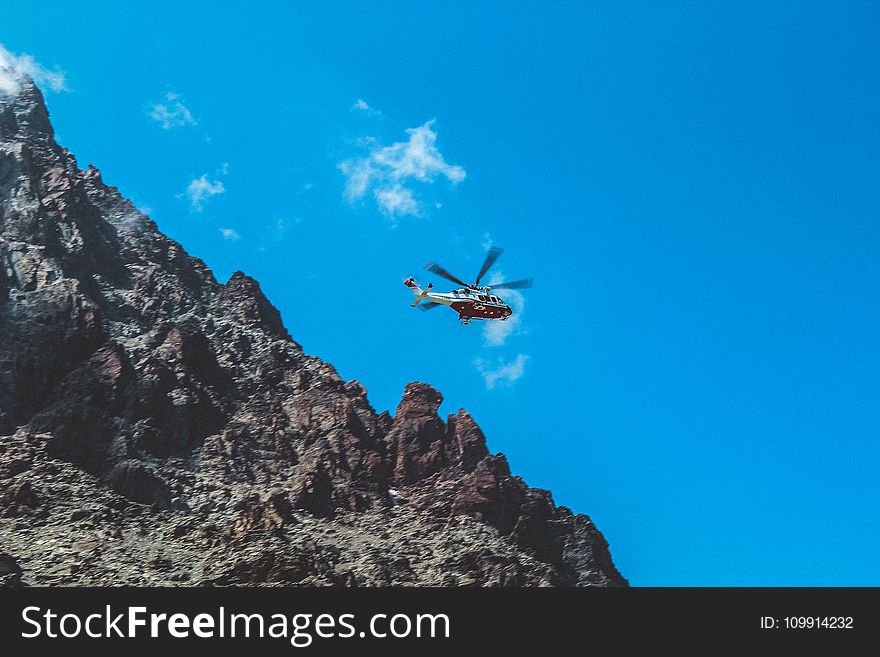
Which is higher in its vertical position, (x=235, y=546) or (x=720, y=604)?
(x=235, y=546)

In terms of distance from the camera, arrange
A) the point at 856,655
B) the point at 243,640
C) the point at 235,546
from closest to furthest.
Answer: the point at 856,655 < the point at 243,640 < the point at 235,546

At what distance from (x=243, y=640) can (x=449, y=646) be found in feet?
33.2

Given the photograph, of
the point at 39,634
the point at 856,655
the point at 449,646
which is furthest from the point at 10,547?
the point at 856,655

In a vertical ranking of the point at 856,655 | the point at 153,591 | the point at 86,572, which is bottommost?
the point at 856,655

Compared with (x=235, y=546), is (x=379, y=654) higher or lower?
lower

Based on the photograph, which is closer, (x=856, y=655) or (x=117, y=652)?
(x=856, y=655)

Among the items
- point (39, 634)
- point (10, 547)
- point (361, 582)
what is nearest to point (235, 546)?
point (361, 582)

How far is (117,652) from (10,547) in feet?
486

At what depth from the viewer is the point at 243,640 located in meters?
48.8

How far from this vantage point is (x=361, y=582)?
198m

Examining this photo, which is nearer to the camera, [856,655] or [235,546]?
[856,655]

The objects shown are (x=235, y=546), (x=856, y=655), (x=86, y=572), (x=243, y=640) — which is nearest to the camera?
(x=856, y=655)

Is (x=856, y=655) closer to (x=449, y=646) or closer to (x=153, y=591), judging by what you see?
(x=449, y=646)

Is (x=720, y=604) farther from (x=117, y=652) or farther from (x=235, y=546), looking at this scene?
(x=235, y=546)
